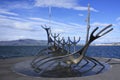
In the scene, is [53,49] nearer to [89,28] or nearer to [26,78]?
[89,28]

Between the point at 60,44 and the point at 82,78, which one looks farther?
the point at 60,44

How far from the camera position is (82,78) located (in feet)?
52.2

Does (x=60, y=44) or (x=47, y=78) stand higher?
(x=60, y=44)

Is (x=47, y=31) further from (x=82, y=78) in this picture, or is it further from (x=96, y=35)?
(x=82, y=78)

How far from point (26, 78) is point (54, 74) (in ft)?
9.19

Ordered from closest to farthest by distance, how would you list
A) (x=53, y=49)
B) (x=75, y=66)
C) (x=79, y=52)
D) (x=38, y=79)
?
1. (x=38, y=79)
2. (x=79, y=52)
3. (x=75, y=66)
4. (x=53, y=49)

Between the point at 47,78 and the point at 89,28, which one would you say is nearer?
the point at 47,78

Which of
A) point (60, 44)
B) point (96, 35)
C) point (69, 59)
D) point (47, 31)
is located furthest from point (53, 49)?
point (96, 35)

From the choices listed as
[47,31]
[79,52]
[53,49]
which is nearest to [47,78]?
[79,52]

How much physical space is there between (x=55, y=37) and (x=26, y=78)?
9.33m

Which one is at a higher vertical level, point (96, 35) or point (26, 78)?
point (96, 35)

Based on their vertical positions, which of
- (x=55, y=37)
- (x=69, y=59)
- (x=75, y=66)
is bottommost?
(x=75, y=66)

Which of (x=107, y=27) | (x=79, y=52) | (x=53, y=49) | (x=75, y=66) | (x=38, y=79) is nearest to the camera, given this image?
(x=38, y=79)

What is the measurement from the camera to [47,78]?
1591 cm
